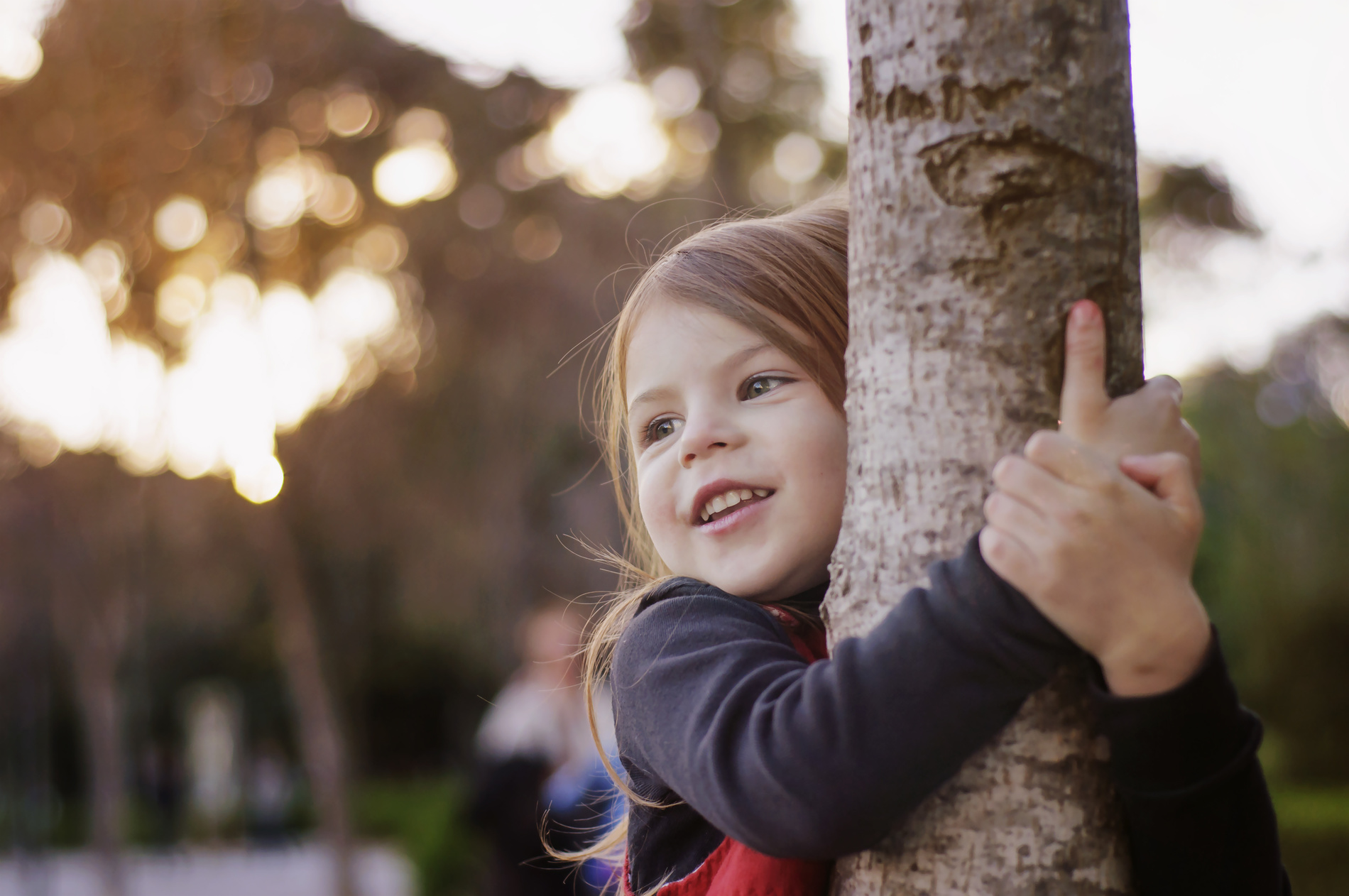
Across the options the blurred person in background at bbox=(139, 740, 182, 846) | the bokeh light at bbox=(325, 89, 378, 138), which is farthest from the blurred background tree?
the blurred person in background at bbox=(139, 740, 182, 846)

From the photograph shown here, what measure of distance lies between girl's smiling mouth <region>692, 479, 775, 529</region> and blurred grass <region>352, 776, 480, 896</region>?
7.23 metres

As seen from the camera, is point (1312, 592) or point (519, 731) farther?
point (1312, 592)

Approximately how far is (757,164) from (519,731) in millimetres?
5629

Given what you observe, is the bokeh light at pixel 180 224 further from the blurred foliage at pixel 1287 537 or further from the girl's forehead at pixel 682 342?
the blurred foliage at pixel 1287 537

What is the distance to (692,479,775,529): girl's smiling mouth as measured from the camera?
4.03 ft

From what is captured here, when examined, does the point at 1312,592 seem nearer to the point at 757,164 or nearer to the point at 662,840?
the point at 757,164

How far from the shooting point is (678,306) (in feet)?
4.36

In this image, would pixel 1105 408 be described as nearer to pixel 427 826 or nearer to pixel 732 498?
pixel 732 498

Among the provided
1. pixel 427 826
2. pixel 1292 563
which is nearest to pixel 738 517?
pixel 1292 563

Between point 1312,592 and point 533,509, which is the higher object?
point 533,509

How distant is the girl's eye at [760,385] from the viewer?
1.27 metres

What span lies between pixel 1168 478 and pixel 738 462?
19.4 inches

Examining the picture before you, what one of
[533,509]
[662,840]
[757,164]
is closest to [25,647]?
[533,509]

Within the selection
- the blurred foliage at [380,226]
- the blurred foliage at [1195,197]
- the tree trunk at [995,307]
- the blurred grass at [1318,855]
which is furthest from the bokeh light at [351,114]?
the blurred grass at [1318,855]
